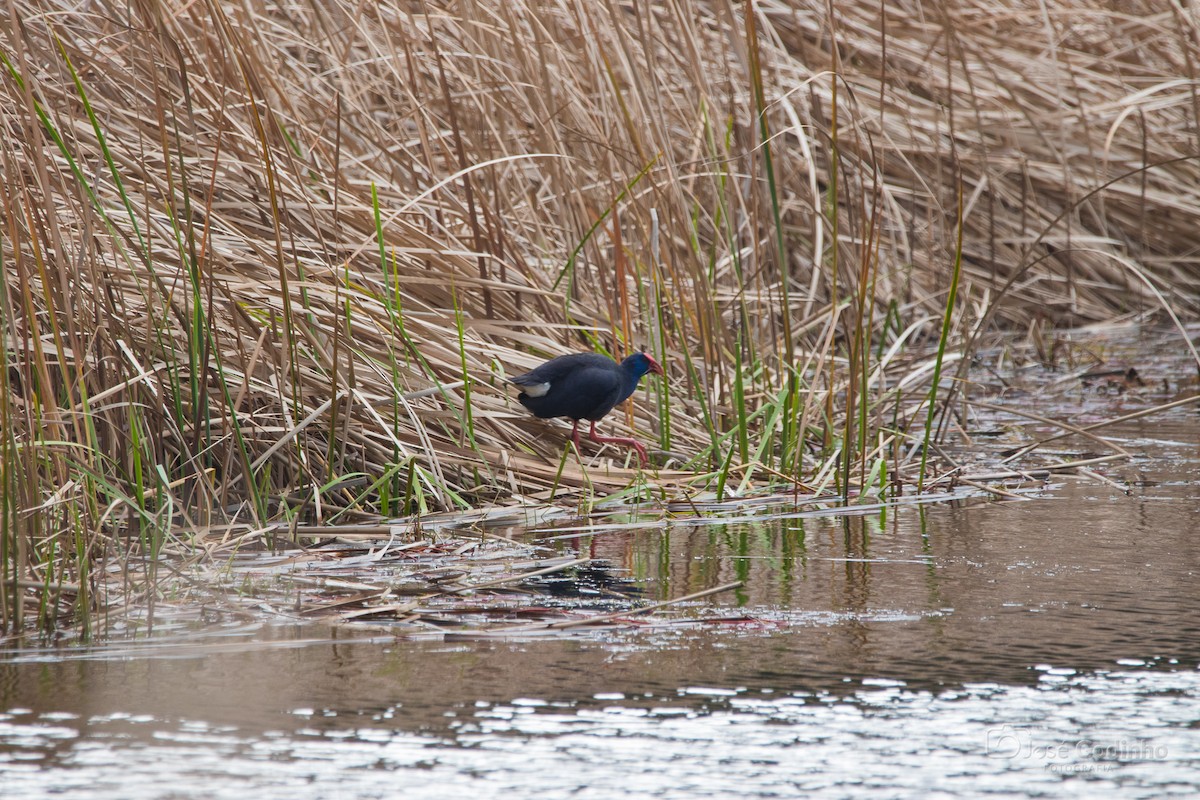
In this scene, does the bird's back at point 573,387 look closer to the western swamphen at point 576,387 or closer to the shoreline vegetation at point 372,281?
the western swamphen at point 576,387

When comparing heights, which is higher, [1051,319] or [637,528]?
[1051,319]

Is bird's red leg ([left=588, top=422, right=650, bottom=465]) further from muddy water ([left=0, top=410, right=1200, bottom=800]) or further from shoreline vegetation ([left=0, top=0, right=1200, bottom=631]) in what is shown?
muddy water ([left=0, top=410, right=1200, bottom=800])

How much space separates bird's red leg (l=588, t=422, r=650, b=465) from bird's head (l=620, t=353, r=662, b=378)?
0.19 m

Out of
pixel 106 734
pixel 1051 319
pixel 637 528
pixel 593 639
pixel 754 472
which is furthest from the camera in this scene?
pixel 1051 319

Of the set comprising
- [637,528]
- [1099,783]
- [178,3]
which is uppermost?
[178,3]

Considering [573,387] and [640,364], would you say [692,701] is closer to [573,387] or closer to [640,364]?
[573,387]

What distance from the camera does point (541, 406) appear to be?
14.3 feet

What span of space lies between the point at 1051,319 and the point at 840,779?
601 centimetres

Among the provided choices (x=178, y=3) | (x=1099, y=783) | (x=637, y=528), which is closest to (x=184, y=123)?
(x=178, y=3)

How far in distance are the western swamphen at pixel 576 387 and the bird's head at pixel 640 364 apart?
1 cm

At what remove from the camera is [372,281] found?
14.8ft

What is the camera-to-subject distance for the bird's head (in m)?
4.49

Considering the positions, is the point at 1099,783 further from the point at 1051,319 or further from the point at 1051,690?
the point at 1051,319

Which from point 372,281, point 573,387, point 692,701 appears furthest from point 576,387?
point 692,701
